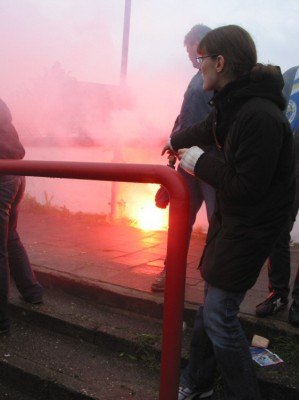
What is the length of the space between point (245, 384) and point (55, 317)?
166 centimetres

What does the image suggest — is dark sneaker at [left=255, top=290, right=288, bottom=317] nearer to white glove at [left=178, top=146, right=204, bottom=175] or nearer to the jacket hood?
white glove at [left=178, top=146, right=204, bottom=175]

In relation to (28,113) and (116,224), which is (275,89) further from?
(28,113)

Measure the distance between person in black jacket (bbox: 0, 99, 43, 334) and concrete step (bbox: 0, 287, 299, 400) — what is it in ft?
0.43

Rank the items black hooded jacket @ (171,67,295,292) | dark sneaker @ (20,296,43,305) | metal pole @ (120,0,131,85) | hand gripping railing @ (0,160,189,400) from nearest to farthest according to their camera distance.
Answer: hand gripping railing @ (0,160,189,400)
black hooded jacket @ (171,67,295,292)
dark sneaker @ (20,296,43,305)
metal pole @ (120,0,131,85)

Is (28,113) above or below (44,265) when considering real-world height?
above

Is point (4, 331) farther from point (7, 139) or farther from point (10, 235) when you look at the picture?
point (7, 139)

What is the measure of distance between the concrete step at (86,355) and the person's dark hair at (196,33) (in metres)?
2.08

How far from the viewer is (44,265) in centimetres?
394

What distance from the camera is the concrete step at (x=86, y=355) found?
2439 millimetres

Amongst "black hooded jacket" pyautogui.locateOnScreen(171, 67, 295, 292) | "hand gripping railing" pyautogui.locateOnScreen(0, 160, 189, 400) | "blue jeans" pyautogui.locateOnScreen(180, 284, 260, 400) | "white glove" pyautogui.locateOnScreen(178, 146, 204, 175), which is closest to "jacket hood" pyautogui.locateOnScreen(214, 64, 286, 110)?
"black hooded jacket" pyautogui.locateOnScreen(171, 67, 295, 292)

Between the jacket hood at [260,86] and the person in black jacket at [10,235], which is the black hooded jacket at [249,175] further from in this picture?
the person in black jacket at [10,235]

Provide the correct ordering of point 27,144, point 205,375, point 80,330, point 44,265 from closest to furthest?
1. point 205,375
2. point 80,330
3. point 44,265
4. point 27,144

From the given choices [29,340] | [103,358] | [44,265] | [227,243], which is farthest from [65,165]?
[44,265]

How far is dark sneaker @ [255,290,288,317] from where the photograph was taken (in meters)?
2.73
